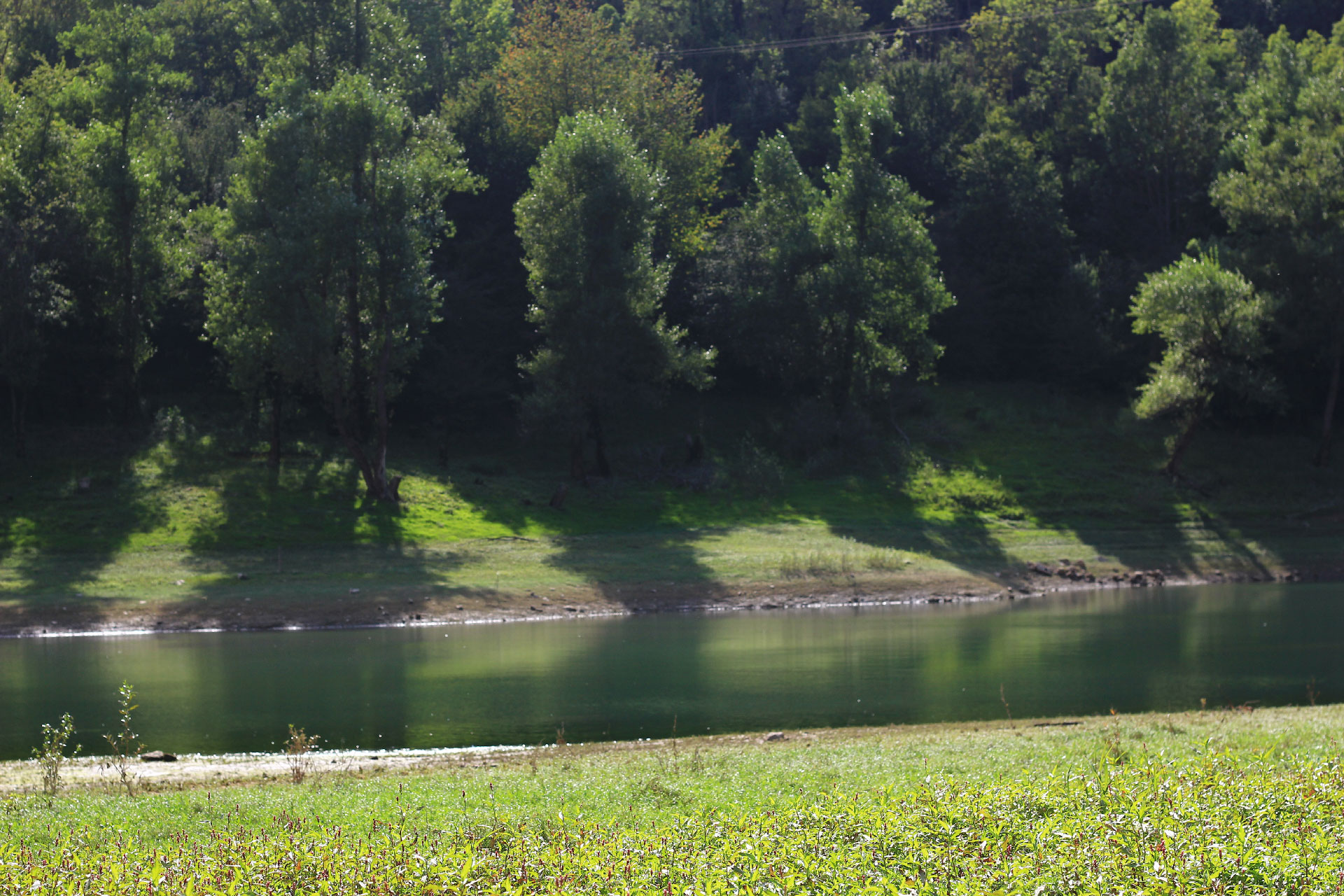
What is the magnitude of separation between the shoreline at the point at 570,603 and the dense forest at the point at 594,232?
36.3ft

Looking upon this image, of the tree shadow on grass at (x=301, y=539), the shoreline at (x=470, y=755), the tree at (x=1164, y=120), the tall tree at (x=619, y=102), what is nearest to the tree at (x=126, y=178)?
the tree shadow on grass at (x=301, y=539)

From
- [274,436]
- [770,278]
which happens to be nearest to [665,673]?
[274,436]

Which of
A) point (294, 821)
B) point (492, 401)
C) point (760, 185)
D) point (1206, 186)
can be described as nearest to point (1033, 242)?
point (1206, 186)

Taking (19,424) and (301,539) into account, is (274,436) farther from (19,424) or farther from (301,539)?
(19,424)

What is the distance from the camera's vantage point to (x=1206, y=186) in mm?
64938

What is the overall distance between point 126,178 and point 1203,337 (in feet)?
140

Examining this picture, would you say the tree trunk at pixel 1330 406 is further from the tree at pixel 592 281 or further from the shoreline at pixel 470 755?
the shoreline at pixel 470 755

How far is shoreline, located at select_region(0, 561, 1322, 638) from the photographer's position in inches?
1273

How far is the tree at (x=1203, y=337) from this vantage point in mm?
48000

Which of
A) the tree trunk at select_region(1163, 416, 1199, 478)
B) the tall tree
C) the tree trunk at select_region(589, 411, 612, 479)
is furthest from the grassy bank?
the tall tree

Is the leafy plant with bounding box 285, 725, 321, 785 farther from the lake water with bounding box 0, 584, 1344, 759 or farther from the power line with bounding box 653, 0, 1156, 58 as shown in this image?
the power line with bounding box 653, 0, 1156, 58

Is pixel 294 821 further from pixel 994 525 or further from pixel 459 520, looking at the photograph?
pixel 994 525

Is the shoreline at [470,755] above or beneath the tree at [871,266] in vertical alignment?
beneath

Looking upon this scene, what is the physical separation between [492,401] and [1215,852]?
163 ft
